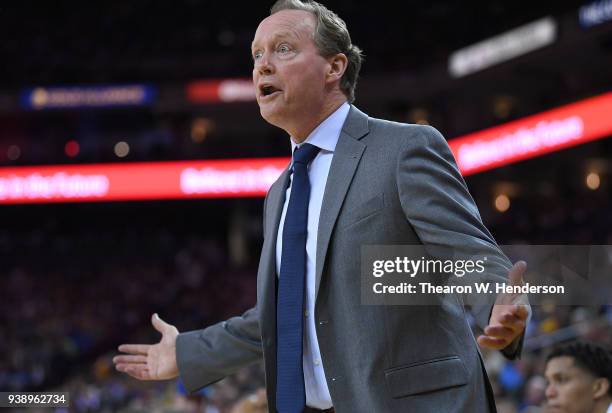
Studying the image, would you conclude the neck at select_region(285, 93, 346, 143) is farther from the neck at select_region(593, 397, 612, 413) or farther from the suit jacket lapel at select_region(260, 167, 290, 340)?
the neck at select_region(593, 397, 612, 413)

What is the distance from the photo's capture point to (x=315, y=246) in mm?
1997

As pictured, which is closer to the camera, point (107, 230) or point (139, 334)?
point (139, 334)

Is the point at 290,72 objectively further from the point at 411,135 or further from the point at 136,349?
the point at 136,349

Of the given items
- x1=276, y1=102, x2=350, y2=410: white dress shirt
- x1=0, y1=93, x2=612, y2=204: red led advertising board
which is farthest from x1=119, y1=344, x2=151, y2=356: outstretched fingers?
x1=0, y1=93, x2=612, y2=204: red led advertising board

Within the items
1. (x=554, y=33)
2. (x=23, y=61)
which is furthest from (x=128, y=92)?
(x=554, y=33)

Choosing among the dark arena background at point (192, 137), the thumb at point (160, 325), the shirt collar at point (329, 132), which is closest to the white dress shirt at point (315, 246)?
the shirt collar at point (329, 132)

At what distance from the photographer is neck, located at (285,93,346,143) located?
7.06ft

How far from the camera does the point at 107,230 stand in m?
20.0

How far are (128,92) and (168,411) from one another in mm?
13589

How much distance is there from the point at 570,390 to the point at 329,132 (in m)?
1.48

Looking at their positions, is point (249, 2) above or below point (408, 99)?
above

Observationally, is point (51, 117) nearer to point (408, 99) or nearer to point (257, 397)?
point (408, 99)

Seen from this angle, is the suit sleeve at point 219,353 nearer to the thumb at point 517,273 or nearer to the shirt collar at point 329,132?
the shirt collar at point 329,132

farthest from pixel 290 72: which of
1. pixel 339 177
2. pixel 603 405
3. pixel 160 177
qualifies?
pixel 160 177
